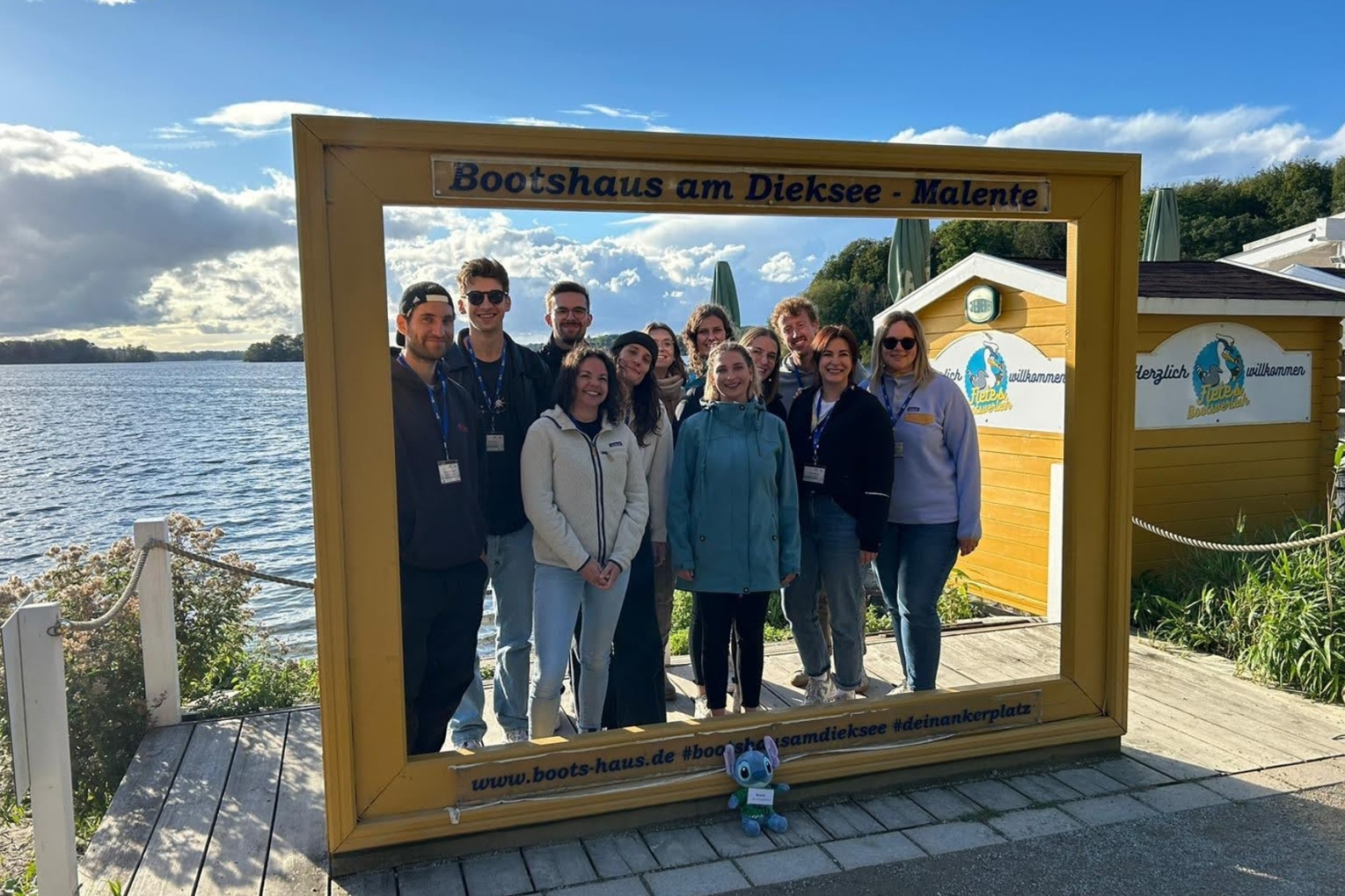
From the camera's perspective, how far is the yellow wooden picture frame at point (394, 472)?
10.3 ft

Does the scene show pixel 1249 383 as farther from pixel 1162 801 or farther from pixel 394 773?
pixel 394 773

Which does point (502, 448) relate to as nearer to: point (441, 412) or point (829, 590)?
point (441, 412)

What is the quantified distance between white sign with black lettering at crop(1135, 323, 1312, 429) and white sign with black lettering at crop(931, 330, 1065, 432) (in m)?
0.60

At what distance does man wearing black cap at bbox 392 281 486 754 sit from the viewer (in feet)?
11.7

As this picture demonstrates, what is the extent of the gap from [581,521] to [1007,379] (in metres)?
4.72

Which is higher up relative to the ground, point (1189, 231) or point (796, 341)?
point (1189, 231)

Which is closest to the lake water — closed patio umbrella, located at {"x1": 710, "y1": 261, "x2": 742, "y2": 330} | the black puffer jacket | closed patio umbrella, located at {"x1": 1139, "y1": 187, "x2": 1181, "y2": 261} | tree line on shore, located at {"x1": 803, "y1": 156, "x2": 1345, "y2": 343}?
the black puffer jacket

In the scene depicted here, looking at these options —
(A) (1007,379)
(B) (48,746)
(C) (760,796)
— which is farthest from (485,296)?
(A) (1007,379)

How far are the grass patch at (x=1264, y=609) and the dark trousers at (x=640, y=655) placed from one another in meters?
3.61

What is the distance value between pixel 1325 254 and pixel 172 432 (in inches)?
1341

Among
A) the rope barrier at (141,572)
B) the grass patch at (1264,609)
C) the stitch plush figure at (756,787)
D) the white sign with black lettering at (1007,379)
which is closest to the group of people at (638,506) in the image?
the stitch plush figure at (756,787)

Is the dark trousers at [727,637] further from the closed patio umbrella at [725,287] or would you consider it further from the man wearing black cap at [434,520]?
the closed patio umbrella at [725,287]

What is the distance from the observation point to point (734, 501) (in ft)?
13.1

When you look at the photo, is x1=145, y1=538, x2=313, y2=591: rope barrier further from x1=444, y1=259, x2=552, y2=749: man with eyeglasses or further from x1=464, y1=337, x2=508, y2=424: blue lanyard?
x1=464, y1=337, x2=508, y2=424: blue lanyard
